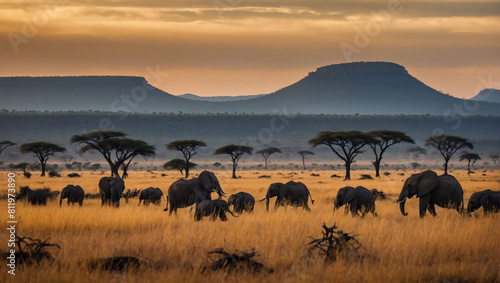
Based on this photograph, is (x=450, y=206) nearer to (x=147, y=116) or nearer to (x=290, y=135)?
(x=290, y=135)

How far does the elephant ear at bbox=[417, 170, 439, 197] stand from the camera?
19172 millimetres

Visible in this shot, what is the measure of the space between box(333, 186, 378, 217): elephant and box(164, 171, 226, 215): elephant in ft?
12.6

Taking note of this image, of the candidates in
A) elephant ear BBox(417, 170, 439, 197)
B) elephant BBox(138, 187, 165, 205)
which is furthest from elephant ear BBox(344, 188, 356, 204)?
elephant BBox(138, 187, 165, 205)

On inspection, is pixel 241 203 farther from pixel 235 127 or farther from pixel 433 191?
pixel 235 127

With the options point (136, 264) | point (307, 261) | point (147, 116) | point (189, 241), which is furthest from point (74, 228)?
point (147, 116)

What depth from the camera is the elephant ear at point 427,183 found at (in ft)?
62.9

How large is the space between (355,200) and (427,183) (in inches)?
92.0

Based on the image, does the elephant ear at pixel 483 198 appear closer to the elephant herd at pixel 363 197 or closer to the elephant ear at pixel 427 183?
the elephant herd at pixel 363 197

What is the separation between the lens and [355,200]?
2016 cm

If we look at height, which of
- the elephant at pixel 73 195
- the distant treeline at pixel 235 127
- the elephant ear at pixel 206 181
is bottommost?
the elephant at pixel 73 195

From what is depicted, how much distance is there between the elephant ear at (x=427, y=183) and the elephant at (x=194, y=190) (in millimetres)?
6121

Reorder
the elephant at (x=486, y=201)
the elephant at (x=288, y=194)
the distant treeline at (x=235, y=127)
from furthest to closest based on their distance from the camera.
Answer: the distant treeline at (x=235, y=127)
the elephant at (x=288, y=194)
the elephant at (x=486, y=201)

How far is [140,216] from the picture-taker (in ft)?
62.3

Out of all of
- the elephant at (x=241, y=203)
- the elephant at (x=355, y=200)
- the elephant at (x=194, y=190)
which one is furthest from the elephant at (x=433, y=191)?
the elephant at (x=194, y=190)
